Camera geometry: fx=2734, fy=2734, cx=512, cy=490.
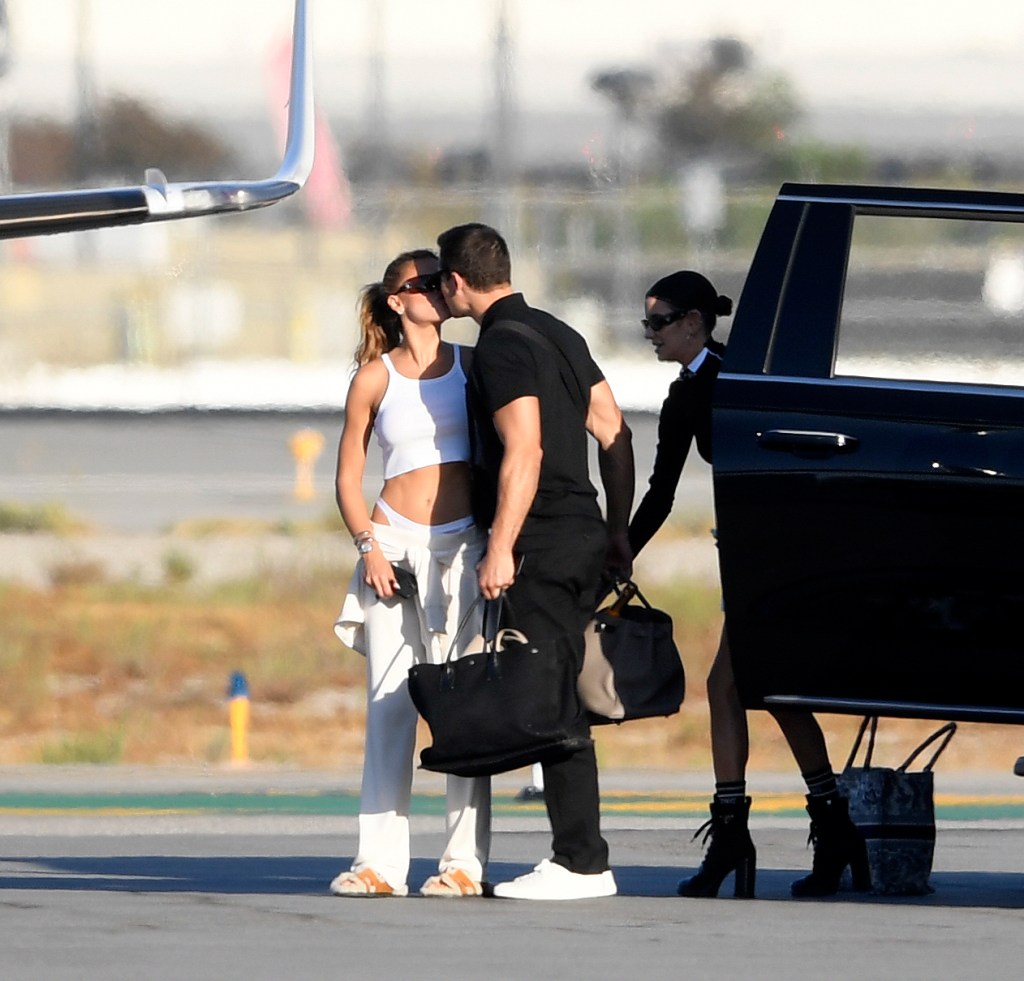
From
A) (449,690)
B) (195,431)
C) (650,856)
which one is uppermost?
(449,690)

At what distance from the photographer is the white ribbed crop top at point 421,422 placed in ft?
23.6

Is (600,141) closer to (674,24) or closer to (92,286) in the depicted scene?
(674,24)

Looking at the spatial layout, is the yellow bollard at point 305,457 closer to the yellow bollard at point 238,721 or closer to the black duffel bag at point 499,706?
the yellow bollard at point 238,721

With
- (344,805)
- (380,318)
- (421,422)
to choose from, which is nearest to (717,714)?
(421,422)

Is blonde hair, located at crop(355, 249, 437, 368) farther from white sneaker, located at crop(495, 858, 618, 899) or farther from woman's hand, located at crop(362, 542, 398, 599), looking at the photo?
white sneaker, located at crop(495, 858, 618, 899)

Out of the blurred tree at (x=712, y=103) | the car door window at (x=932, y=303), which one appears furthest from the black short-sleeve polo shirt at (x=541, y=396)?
the blurred tree at (x=712, y=103)

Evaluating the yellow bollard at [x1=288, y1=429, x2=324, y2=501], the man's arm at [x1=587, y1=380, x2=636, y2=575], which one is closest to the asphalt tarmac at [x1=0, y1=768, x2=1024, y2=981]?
the man's arm at [x1=587, y1=380, x2=636, y2=575]

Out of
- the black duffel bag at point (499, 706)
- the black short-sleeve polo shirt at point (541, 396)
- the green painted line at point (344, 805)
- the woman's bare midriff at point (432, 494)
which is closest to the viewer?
the black duffel bag at point (499, 706)

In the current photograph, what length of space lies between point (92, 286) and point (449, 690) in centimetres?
2456

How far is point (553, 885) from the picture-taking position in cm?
709

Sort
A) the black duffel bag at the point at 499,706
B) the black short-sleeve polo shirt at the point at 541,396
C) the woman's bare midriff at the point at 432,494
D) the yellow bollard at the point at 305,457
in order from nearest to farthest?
the black duffel bag at the point at 499,706
the black short-sleeve polo shirt at the point at 541,396
the woman's bare midriff at the point at 432,494
the yellow bollard at the point at 305,457

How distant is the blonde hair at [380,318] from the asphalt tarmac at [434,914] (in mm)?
1457

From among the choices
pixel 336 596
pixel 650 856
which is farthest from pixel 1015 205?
pixel 336 596

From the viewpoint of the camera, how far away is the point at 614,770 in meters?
11.5
